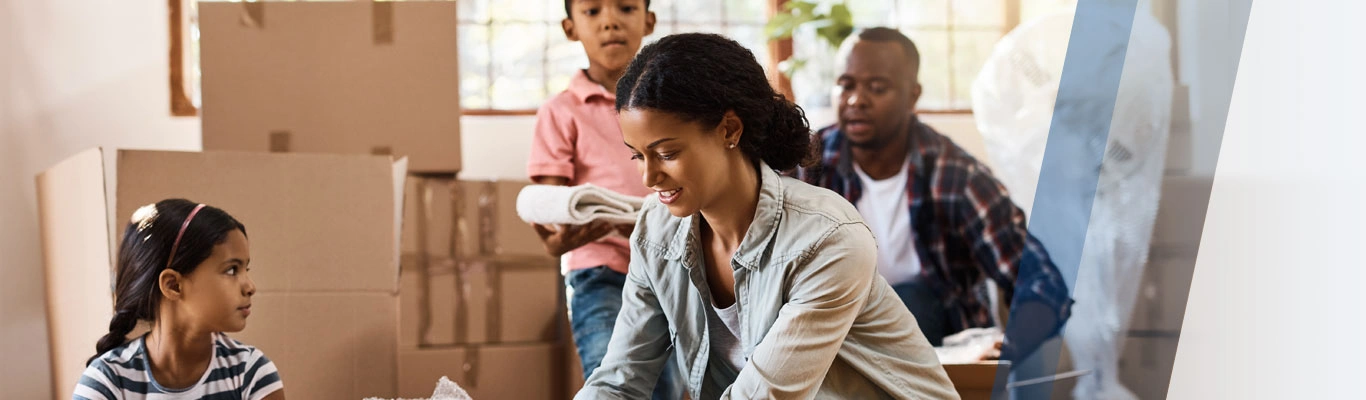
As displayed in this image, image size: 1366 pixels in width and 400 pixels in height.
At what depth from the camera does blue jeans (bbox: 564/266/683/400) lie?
1606mm

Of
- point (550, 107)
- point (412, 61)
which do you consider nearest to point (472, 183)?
point (412, 61)

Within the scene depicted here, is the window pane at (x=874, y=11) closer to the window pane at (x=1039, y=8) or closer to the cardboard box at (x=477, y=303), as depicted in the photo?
the window pane at (x=1039, y=8)

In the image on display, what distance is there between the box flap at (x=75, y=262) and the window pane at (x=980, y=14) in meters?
2.01

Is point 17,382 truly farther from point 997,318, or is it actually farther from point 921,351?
point 997,318

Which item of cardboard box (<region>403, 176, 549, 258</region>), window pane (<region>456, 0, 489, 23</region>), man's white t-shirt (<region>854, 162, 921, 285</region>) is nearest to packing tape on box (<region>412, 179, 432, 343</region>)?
cardboard box (<region>403, 176, 549, 258</region>)

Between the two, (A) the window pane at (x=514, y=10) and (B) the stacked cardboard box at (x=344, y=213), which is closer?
(B) the stacked cardboard box at (x=344, y=213)

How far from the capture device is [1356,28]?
2.25 feet

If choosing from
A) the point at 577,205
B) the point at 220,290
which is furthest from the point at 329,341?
the point at 577,205

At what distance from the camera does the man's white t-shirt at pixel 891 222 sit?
2346mm

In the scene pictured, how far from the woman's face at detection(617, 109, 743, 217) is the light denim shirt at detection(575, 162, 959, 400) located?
59 mm

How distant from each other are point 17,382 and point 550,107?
103 centimetres
